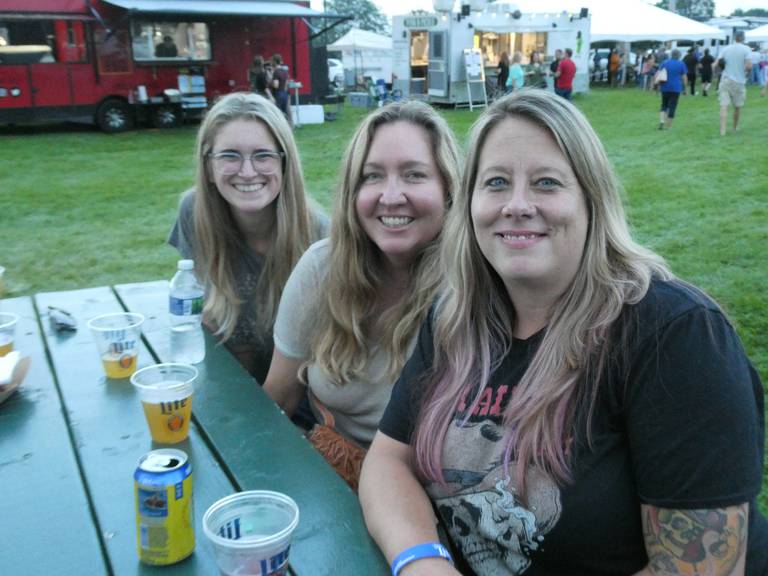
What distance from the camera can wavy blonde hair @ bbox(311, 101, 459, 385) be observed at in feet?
7.32

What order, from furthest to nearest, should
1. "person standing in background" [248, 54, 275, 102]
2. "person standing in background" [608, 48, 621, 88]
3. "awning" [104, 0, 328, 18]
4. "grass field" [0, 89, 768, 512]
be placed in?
"person standing in background" [608, 48, 621, 88]
"person standing in background" [248, 54, 275, 102]
"awning" [104, 0, 328, 18]
"grass field" [0, 89, 768, 512]

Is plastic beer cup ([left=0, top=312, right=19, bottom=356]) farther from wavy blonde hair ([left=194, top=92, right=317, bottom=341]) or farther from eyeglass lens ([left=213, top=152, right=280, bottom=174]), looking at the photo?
eyeglass lens ([left=213, top=152, right=280, bottom=174])

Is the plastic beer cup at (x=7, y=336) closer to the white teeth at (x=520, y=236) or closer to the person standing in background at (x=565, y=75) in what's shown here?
the white teeth at (x=520, y=236)

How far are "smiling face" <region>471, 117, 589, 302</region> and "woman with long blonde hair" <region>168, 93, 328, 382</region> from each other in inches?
58.5

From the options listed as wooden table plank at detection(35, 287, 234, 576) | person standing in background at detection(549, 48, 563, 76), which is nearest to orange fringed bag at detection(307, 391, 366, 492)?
wooden table plank at detection(35, 287, 234, 576)

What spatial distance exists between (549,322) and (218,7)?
625 inches

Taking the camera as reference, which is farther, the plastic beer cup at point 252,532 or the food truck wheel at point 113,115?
the food truck wheel at point 113,115

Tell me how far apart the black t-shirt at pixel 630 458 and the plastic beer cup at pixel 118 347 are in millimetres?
1165

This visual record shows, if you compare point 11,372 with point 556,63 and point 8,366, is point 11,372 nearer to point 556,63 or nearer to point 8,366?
point 8,366

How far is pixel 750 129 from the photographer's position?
14.0m

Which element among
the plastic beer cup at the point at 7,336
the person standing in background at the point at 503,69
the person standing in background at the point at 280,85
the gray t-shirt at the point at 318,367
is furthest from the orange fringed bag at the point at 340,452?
the person standing in background at the point at 503,69

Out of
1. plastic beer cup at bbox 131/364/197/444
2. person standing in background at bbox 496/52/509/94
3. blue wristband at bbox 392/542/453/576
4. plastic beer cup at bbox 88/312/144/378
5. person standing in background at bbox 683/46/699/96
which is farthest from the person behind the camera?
person standing in background at bbox 683/46/699/96

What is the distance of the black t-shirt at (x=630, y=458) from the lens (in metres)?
1.35

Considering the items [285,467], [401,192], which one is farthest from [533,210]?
[285,467]
